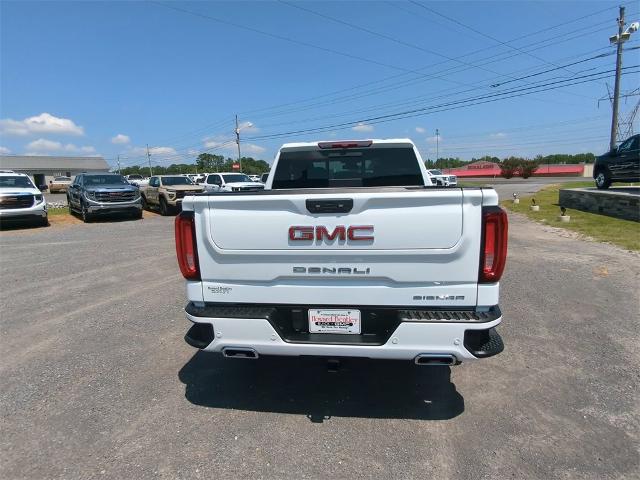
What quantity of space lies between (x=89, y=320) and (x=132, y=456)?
3125 millimetres

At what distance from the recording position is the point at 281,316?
119 inches

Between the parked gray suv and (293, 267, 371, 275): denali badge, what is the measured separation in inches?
621

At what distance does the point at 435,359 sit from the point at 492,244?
0.87 metres

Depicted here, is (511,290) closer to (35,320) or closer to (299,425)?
(299,425)

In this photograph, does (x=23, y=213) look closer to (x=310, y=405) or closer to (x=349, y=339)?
(x=310, y=405)

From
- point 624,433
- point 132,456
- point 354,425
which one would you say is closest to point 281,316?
point 354,425

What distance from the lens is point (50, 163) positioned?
77750 mm

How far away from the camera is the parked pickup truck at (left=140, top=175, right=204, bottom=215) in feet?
61.2

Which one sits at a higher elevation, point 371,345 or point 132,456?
point 371,345

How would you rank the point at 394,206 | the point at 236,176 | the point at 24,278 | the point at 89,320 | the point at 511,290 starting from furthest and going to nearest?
the point at 236,176 → the point at 24,278 → the point at 511,290 → the point at 89,320 → the point at 394,206

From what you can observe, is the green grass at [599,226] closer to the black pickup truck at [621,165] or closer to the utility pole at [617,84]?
the black pickup truck at [621,165]

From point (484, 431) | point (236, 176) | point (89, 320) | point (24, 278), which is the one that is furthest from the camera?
point (236, 176)

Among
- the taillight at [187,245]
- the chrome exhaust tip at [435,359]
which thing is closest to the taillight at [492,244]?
the chrome exhaust tip at [435,359]

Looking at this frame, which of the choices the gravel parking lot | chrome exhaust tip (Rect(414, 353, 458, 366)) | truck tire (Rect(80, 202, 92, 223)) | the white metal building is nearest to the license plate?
chrome exhaust tip (Rect(414, 353, 458, 366))
